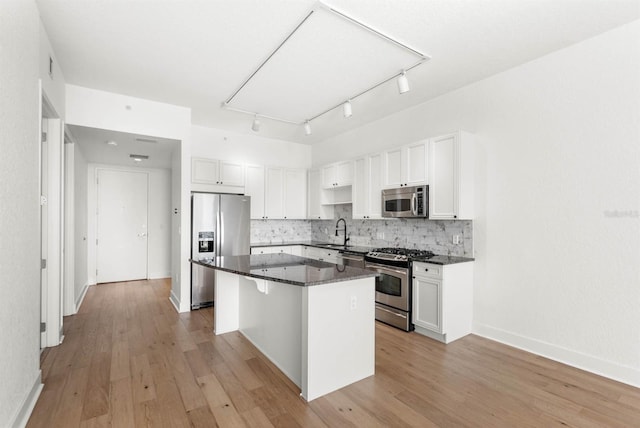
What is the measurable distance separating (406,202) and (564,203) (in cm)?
156

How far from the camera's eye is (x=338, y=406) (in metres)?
2.14

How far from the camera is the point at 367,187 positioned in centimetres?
458

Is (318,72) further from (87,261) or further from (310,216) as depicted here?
(87,261)

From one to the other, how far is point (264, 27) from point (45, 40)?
1878 mm

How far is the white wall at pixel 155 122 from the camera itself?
3678mm

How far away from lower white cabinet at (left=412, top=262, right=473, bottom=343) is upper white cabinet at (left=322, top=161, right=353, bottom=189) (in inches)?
80.0

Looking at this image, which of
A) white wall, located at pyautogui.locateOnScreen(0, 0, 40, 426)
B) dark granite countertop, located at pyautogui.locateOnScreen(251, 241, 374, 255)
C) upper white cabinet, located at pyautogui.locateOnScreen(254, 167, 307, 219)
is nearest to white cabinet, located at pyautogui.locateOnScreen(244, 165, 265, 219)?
upper white cabinet, located at pyautogui.locateOnScreen(254, 167, 307, 219)

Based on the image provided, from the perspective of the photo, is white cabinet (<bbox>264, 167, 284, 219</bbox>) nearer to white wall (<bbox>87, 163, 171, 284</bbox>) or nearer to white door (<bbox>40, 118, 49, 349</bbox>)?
white wall (<bbox>87, 163, 171, 284</bbox>)

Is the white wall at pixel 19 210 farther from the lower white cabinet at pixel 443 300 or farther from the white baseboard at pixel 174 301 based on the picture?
the lower white cabinet at pixel 443 300

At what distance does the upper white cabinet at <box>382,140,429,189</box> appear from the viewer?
3.73 metres

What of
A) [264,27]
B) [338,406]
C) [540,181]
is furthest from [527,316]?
[264,27]

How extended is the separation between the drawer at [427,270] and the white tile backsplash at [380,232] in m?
0.52

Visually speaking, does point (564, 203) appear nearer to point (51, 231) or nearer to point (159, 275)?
point (51, 231)

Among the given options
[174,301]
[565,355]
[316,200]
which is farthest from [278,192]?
[565,355]
